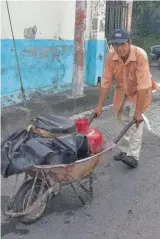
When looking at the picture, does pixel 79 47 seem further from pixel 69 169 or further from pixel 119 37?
pixel 69 169

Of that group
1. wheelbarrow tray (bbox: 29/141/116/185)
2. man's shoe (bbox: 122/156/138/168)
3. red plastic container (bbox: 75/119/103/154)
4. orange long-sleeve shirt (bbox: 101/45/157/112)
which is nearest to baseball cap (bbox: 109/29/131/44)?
orange long-sleeve shirt (bbox: 101/45/157/112)

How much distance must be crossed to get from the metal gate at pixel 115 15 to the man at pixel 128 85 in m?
4.88

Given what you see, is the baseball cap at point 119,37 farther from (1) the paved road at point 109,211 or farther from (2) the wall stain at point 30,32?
(2) the wall stain at point 30,32

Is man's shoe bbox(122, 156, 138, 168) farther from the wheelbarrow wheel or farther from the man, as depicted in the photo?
the wheelbarrow wheel

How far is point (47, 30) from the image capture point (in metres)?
7.17

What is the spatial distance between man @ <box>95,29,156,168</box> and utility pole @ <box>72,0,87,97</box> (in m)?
2.52

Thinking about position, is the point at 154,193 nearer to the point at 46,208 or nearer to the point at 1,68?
the point at 46,208

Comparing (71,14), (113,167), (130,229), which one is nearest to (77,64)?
(71,14)

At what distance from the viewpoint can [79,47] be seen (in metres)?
7.21

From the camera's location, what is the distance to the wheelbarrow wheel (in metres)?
3.51

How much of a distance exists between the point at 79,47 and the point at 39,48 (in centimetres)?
74

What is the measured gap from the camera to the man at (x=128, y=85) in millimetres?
4336

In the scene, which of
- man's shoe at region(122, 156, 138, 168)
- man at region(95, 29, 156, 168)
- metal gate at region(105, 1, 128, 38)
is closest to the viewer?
man at region(95, 29, 156, 168)

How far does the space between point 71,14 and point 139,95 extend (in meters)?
3.75
